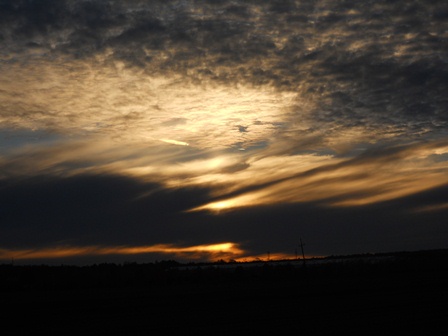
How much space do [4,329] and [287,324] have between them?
10.5m

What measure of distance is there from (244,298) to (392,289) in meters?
8.46

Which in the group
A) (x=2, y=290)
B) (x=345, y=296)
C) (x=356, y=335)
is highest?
(x=2, y=290)

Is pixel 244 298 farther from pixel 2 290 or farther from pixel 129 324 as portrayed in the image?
pixel 2 290

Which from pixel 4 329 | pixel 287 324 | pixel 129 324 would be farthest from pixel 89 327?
pixel 287 324

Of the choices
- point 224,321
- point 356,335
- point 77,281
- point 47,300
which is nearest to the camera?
point 356,335

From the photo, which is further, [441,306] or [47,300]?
[47,300]

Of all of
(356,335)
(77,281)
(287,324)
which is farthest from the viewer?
(77,281)

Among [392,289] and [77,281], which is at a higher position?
[77,281]

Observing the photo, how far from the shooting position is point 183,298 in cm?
2916

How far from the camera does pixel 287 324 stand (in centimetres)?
1698

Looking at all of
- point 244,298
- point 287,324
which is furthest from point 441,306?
point 244,298

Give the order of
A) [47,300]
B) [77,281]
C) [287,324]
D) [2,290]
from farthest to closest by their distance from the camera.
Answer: [77,281] < [2,290] < [47,300] < [287,324]

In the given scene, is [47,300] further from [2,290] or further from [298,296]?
[298,296]

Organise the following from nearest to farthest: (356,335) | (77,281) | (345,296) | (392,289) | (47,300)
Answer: (356,335) → (345,296) → (392,289) → (47,300) → (77,281)
